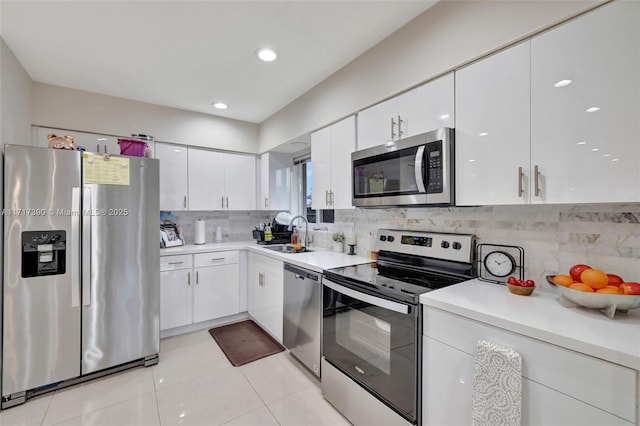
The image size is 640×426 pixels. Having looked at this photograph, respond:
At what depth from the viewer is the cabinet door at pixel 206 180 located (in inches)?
134

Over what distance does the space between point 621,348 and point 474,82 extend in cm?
130

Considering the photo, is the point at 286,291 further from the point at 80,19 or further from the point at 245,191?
the point at 80,19

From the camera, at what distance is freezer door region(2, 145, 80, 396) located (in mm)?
1936

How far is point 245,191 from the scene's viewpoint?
379 cm

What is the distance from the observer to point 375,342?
161 centimetres

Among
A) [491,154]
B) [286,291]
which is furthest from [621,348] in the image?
[286,291]

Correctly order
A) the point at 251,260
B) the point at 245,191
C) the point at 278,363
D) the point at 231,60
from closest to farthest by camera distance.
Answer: the point at 231,60
the point at 278,363
the point at 251,260
the point at 245,191

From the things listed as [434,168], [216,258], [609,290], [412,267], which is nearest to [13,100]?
[216,258]

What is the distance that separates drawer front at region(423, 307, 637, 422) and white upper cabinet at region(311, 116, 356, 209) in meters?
1.34

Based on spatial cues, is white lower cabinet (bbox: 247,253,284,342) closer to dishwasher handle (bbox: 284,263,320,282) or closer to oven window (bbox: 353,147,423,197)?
dishwasher handle (bbox: 284,263,320,282)

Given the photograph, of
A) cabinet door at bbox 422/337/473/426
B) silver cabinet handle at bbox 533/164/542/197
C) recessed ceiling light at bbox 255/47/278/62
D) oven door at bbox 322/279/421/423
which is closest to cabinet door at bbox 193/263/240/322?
oven door at bbox 322/279/421/423

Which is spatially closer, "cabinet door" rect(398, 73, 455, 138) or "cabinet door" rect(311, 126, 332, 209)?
"cabinet door" rect(398, 73, 455, 138)

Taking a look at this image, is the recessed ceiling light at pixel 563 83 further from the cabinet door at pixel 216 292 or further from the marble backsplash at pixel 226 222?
the marble backsplash at pixel 226 222

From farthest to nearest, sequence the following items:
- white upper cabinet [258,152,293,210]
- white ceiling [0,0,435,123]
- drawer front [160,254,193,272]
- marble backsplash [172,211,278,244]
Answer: white upper cabinet [258,152,293,210] → marble backsplash [172,211,278,244] → drawer front [160,254,193,272] → white ceiling [0,0,435,123]
